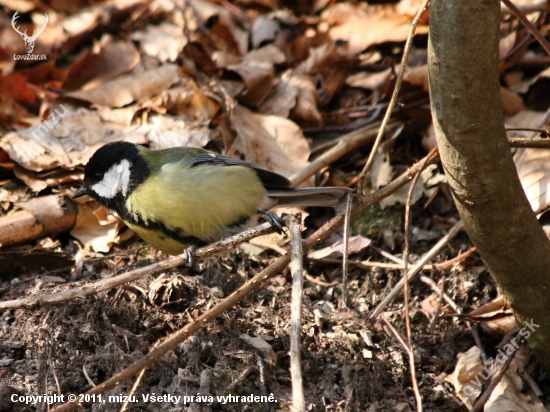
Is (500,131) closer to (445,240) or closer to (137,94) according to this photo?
(445,240)

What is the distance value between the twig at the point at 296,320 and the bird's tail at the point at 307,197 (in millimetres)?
878

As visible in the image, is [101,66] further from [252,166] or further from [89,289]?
[89,289]

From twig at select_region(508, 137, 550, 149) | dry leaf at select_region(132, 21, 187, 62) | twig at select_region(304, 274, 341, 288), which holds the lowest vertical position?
twig at select_region(508, 137, 550, 149)

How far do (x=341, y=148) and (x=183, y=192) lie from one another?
1.35 metres

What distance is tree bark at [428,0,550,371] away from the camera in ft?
6.31

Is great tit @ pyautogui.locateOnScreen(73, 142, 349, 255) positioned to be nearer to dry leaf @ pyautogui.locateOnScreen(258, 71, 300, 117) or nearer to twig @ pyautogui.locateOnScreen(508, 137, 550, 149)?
twig @ pyautogui.locateOnScreen(508, 137, 550, 149)

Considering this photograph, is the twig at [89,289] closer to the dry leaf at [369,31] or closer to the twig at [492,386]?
the twig at [492,386]

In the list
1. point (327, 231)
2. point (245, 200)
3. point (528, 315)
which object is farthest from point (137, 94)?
point (528, 315)

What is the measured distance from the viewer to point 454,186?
2297 mm

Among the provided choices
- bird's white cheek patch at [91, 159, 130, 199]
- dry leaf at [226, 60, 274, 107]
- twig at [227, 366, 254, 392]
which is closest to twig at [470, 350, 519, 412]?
twig at [227, 366, 254, 392]

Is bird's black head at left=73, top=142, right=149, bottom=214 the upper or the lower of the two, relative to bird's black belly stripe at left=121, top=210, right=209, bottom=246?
upper

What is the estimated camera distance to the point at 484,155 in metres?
2.12

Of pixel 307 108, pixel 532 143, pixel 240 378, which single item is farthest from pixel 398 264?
pixel 307 108

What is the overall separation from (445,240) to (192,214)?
1325 millimetres
